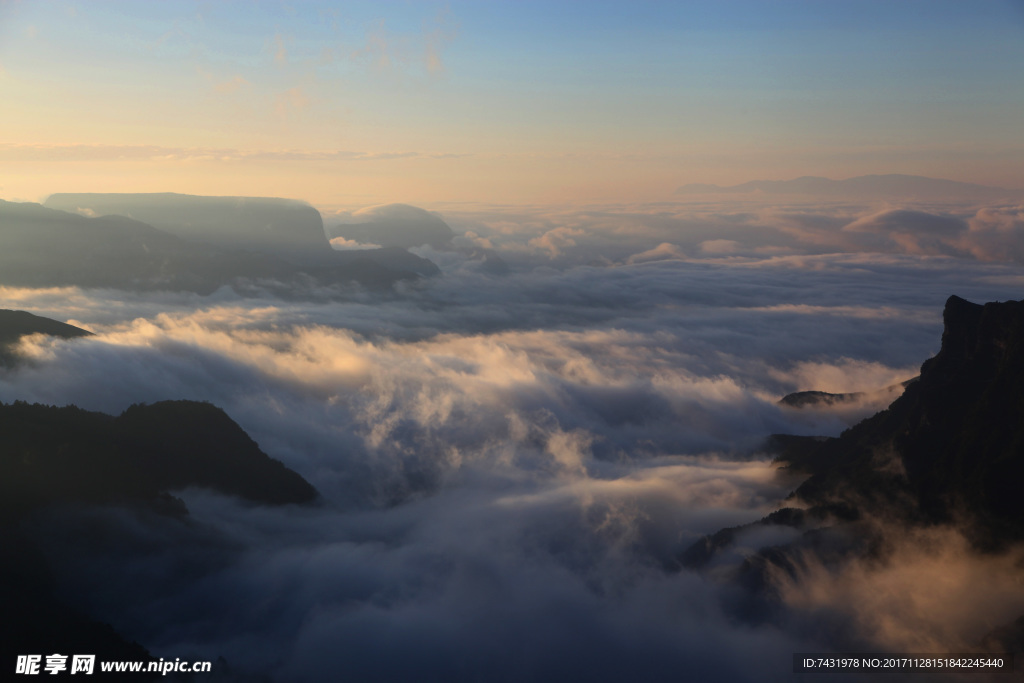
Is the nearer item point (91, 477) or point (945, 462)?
point (91, 477)

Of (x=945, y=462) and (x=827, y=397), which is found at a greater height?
(x=945, y=462)

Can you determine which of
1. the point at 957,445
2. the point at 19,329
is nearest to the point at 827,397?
the point at 957,445

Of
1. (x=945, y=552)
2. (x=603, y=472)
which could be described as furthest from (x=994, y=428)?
(x=603, y=472)

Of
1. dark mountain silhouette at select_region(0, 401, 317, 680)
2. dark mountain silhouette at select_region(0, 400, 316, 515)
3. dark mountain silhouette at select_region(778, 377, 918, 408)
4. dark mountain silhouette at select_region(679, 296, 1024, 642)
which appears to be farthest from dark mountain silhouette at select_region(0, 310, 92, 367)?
dark mountain silhouette at select_region(778, 377, 918, 408)

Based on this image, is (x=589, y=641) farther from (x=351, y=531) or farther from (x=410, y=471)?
(x=410, y=471)

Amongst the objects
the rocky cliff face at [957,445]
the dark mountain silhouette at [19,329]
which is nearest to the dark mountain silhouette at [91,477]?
the dark mountain silhouette at [19,329]

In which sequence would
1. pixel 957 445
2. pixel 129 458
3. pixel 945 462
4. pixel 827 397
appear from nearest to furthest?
pixel 957 445, pixel 945 462, pixel 129 458, pixel 827 397

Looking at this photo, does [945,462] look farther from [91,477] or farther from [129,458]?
[129,458]

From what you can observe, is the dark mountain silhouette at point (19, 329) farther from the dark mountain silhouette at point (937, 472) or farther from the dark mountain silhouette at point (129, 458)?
the dark mountain silhouette at point (937, 472)
